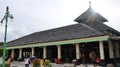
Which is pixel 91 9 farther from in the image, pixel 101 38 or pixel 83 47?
pixel 101 38

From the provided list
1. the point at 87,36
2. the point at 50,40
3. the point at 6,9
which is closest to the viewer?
the point at 6,9

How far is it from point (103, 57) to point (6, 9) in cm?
1243

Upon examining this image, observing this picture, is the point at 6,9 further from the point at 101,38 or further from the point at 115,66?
the point at 115,66

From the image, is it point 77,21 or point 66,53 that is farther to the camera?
point 77,21

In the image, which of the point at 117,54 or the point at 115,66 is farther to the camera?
the point at 117,54

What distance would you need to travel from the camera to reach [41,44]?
96.3 ft

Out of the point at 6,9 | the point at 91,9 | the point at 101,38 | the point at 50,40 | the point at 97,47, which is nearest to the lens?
the point at 6,9

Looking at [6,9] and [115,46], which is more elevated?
[6,9]

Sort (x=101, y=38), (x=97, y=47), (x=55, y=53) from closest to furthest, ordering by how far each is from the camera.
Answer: (x=101, y=38) < (x=97, y=47) < (x=55, y=53)

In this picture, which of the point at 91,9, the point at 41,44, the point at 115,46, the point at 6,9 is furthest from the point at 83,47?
the point at 6,9

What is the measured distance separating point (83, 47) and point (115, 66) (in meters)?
5.37

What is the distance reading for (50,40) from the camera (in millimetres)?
28172

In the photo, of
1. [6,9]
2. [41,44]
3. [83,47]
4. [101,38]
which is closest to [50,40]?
[41,44]

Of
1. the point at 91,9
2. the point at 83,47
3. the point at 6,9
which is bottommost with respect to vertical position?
the point at 83,47
